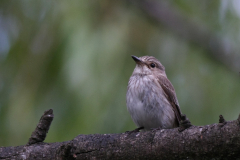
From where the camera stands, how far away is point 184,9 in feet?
16.8

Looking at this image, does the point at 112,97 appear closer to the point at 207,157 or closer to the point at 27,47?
the point at 27,47

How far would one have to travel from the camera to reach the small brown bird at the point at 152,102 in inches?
179

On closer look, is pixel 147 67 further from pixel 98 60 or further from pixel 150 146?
pixel 150 146

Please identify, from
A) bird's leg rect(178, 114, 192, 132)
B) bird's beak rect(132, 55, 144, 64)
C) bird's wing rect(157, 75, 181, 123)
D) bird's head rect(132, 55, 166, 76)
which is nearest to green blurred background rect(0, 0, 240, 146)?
bird's beak rect(132, 55, 144, 64)

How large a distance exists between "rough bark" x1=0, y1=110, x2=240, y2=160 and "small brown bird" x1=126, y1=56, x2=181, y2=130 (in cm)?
119

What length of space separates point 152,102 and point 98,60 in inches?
36.2

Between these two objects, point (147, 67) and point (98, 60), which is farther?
point (147, 67)

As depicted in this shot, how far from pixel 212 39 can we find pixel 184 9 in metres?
0.59

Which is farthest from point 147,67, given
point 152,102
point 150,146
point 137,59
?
point 150,146

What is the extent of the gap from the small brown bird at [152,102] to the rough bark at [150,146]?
1191 mm

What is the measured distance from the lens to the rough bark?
2.63 meters

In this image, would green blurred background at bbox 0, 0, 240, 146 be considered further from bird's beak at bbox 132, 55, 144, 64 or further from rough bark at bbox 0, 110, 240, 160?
rough bark at bbox 0, 110, 240, 160

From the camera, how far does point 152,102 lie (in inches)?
180

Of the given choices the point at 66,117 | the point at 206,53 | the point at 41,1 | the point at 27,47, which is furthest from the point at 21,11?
the point at 206,53
